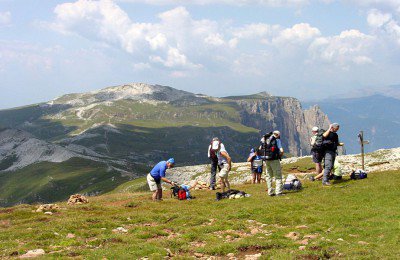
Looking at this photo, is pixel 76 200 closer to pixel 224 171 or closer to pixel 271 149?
pixel 224 171

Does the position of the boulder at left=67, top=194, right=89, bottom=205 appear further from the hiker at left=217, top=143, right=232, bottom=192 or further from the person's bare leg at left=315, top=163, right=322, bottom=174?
the person's bare leg at left=315, top=163, right=322, bottom=174

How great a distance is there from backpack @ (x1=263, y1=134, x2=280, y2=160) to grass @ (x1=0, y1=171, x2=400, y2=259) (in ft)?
9.82

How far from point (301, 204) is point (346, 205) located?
257 cm

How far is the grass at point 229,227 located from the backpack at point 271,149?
9.82 ft

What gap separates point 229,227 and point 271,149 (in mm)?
8860

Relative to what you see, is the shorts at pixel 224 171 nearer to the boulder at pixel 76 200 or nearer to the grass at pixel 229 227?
the grass at pixel 229 227

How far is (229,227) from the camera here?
18.3 m

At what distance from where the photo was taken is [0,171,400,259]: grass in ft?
46.4

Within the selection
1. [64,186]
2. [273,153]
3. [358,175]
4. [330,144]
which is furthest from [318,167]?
[64,186]

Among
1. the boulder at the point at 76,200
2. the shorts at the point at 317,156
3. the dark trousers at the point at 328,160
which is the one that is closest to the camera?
the dark trousers at the point at 328,160

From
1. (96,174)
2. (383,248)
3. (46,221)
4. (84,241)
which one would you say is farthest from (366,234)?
(96,174)

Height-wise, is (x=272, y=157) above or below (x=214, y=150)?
below

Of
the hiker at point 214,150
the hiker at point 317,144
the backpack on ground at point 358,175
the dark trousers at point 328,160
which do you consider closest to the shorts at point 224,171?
the hiker at point 214,150

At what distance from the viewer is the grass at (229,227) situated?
1413cm
